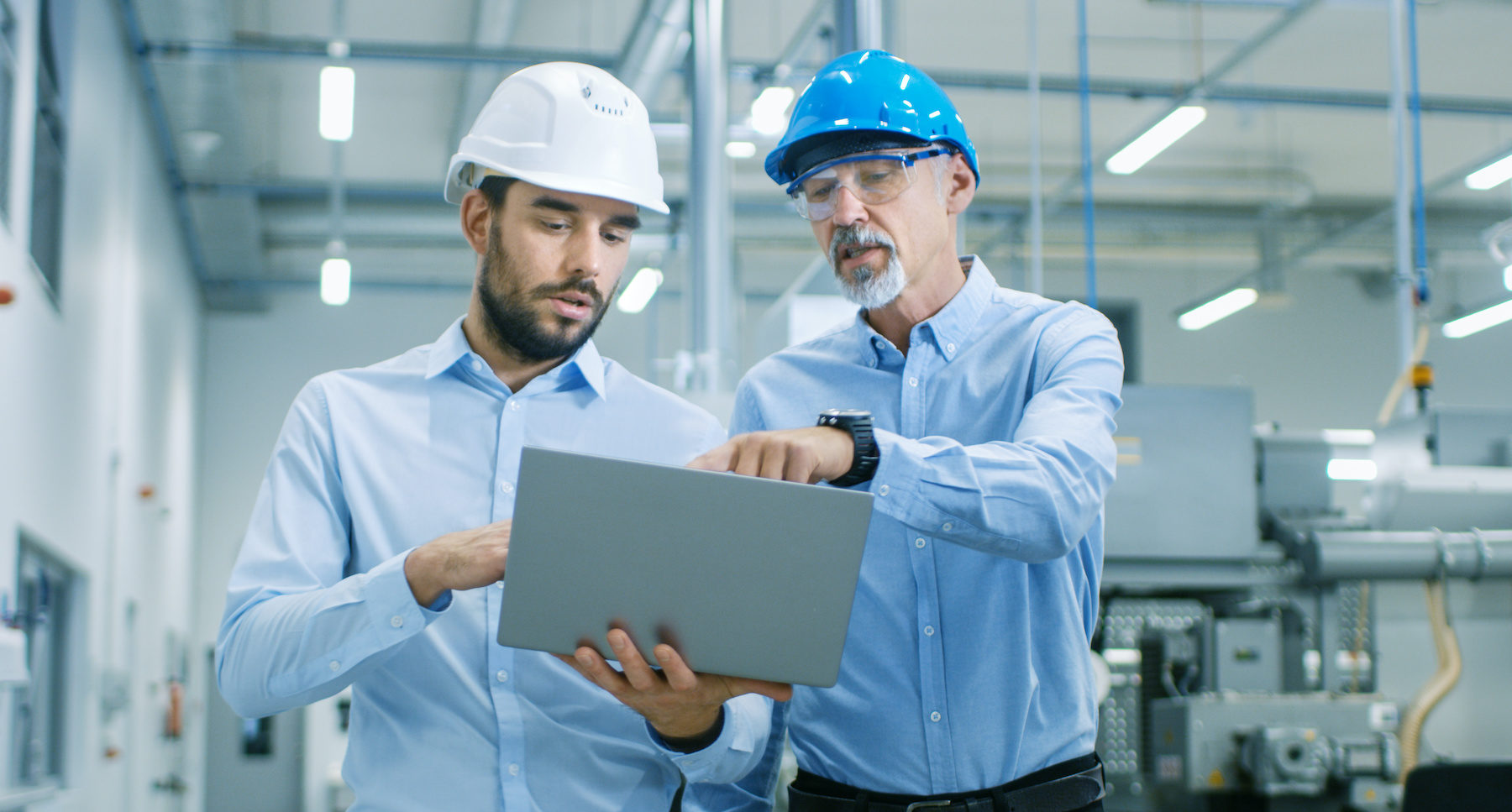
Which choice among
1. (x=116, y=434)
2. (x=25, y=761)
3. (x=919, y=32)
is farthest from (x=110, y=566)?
(x=919, y=32)

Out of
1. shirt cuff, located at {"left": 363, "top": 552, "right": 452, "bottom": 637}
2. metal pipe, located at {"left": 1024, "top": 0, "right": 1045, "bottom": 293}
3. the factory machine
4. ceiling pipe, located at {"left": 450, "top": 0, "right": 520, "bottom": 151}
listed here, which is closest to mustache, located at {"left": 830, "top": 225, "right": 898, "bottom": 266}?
shirt cuff, located at {"left": 363, "top": 552, "right": 452, "bottom": 637}

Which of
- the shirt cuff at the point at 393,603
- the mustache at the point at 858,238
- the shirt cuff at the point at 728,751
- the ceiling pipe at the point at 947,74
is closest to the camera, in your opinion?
the shirt cuff at the point at 393,603

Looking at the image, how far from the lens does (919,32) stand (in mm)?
8539

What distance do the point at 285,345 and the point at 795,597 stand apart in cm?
1161

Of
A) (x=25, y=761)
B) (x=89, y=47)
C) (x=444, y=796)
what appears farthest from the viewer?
(x=89, y=47)

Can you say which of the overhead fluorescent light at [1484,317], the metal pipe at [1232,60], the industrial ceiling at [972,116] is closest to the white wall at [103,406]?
the industrial ceiling at [972,116]

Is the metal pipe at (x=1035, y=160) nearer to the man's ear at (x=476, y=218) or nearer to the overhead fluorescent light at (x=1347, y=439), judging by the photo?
the overhead fluorescent light at (x=1347, y=439)

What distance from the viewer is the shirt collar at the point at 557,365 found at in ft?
5.25

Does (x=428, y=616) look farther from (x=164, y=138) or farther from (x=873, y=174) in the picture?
(x=164, y=138)

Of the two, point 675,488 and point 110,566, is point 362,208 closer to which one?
point 110,566

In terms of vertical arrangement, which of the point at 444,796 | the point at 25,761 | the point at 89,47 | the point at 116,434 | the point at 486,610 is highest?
the point at 89,47

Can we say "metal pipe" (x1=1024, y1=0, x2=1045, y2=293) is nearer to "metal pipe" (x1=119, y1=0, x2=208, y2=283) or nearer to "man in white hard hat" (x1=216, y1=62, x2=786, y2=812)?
"metal pipe" (x1=119, y1=0, x2=208, y2=283)

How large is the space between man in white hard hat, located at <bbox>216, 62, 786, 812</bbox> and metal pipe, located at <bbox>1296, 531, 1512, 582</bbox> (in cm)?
232

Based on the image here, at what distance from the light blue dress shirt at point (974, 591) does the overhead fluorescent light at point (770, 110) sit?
4.21 m
